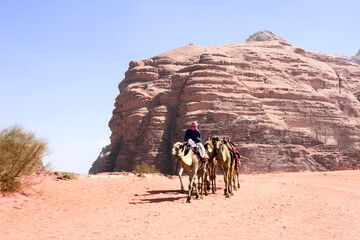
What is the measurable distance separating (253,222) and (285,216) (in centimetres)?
128

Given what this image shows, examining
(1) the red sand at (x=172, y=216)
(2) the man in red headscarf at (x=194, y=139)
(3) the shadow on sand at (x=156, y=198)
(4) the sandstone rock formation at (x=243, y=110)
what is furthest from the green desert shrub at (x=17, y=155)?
(4) the sandstone rock formation at (x=243, y=110)

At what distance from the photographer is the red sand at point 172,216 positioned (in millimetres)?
8219

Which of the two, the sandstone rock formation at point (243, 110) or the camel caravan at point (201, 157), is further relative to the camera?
the sandstone rock formation at point (243, 110)

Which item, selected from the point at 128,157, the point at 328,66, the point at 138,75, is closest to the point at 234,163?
the point at 128,157

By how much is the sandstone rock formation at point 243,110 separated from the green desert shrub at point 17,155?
27.5 meters

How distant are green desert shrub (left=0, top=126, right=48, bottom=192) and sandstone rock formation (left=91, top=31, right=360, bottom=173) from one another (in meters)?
27.5

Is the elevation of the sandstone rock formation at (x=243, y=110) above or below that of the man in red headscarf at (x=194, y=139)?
above

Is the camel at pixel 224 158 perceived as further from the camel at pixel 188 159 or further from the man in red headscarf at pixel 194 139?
the camel at pixel 188 159

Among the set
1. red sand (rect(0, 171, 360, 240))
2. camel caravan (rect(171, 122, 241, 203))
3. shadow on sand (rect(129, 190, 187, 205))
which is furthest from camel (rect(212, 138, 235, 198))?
shadow on sand (rect(129, 190, 187, 205))

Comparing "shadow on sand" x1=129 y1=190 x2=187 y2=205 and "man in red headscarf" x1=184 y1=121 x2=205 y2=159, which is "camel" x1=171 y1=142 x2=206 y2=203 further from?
"shadow on sand" x1=129 y1=190 x2=187 y2=205

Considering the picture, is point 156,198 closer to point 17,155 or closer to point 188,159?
point 188,159

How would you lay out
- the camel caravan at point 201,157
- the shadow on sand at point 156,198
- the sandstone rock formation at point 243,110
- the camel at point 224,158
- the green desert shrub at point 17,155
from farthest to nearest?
the sandstone rock formation at point 243,110 → the camel at point 224,158 → the shadow on sand at point 156,198 → the camel caravan at point 201,157 → the green desert shrub at point 17,155

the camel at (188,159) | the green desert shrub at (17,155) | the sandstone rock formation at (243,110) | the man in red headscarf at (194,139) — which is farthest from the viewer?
the sandstone rock formation at (243,110)

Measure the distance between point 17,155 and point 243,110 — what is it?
111ft
